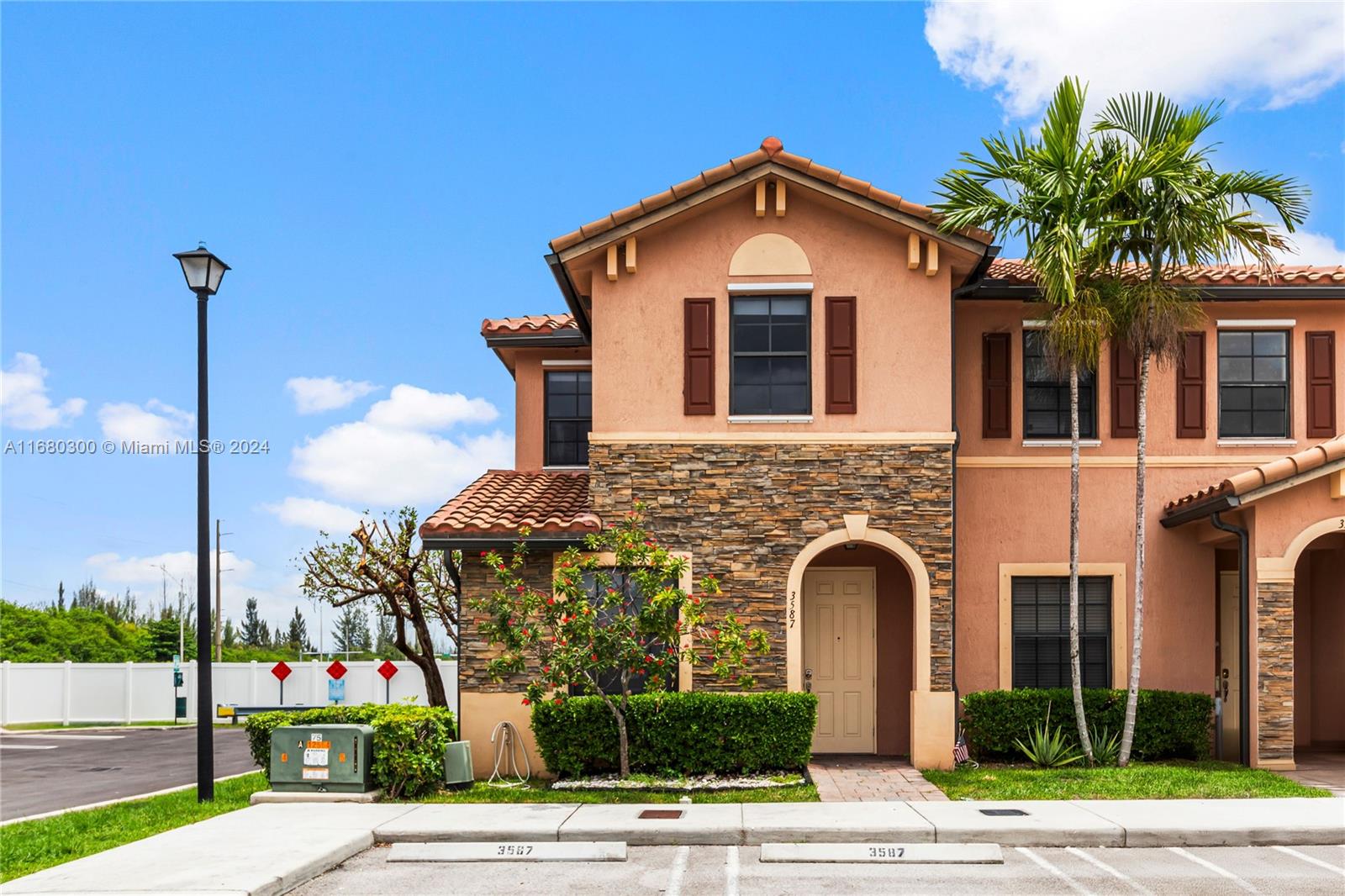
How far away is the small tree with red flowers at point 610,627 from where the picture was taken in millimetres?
12930

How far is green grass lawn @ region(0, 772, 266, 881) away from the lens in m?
10.4

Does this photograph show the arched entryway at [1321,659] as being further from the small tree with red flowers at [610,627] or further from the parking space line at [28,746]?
the parking space line at [28,746]

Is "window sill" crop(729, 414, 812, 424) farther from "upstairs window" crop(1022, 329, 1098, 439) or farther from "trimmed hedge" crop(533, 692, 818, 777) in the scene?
"upstairs window" crop(1022, 329, 1098, 439)

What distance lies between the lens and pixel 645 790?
12938mm

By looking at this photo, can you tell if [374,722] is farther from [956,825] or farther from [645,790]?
[956,825]

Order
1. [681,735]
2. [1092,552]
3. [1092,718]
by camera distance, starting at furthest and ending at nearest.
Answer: [1092,552] < [1092,718] < [681,735]

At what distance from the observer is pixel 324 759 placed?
13.2m


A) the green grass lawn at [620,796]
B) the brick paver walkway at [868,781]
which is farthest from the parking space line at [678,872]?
the brick paver walkway at [868,781]

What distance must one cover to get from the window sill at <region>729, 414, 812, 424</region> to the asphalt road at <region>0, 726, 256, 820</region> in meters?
10.1

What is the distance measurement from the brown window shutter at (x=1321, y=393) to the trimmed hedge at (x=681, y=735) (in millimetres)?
8793

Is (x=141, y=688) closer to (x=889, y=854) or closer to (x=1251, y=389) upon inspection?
(x=889, y=854)

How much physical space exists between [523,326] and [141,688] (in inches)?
947

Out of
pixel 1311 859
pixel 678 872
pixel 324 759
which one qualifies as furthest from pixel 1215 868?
pixel 324 759

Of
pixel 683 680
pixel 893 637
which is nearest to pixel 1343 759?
pixel 893 637
